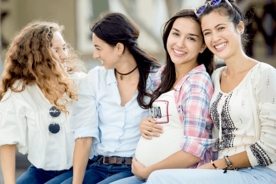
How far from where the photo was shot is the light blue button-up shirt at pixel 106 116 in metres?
3.96

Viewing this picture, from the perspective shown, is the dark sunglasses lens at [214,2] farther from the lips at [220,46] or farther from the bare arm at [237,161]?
the bare arm at [237,161]

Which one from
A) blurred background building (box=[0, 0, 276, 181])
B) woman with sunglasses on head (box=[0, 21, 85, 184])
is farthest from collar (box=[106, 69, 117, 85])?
blurred background building (box=[0, 0, 276, 181])

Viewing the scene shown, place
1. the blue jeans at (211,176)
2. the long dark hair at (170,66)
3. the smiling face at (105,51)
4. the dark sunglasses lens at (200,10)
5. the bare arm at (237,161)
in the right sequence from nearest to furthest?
the blue jeans at (211,176), the bare arm at (237,161), the dark sunglasses lens at (200,10), the long dark hair at (170,66), the smiling face at (105,51)

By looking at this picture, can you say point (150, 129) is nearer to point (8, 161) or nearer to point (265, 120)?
point (265, 120)

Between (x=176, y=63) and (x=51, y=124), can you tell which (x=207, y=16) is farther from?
(x=51, y=124)

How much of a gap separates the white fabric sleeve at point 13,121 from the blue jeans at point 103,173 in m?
0.41

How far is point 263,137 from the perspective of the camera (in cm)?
331

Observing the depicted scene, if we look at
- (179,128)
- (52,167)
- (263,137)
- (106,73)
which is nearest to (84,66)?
(106,73)

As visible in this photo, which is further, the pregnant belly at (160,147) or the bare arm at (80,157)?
the bare arm at (80,157)

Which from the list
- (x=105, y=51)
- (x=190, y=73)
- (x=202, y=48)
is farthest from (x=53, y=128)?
(x=202, y=48)

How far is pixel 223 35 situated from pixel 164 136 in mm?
691

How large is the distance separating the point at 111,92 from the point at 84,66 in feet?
1.69

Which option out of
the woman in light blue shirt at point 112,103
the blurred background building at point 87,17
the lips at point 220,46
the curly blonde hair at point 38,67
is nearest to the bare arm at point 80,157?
the woman in light blue shirt at point 112,103

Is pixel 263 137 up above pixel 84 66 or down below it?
below
